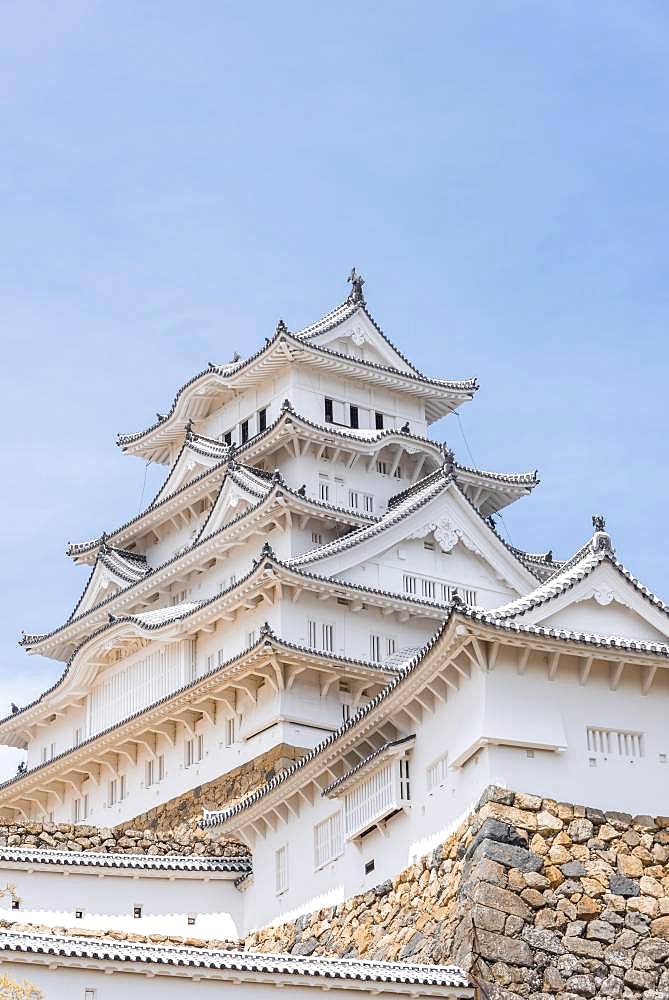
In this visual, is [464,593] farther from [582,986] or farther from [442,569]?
[582,986]

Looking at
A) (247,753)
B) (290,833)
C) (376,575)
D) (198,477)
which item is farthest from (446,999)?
(198,477)

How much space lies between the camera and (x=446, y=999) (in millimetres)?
25328

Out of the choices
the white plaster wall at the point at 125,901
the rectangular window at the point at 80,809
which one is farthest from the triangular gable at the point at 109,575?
the white plaster wall at the point at 125,901

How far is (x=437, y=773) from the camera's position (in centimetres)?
2920

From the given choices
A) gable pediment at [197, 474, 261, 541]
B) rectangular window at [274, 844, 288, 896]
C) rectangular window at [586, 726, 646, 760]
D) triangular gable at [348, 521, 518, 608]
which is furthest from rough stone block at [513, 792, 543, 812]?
gable pediment at [197, 474, 261, 541]

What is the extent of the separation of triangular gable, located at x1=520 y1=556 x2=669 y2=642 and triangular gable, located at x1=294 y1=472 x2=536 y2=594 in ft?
43.7

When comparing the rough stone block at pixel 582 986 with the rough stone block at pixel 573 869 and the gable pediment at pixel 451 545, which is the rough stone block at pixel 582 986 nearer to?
the rough stone block at pixel 573 869

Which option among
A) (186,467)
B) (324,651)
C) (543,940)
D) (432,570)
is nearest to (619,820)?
(543,940)

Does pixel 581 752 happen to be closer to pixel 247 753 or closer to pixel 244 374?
pixel 247 753

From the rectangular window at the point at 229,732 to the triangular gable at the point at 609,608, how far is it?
13.8 m

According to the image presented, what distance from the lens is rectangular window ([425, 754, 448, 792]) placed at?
2894cm

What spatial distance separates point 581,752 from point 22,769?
25789mm

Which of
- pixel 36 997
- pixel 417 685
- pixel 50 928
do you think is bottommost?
pixel 36 997

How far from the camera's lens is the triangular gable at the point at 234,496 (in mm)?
46312
